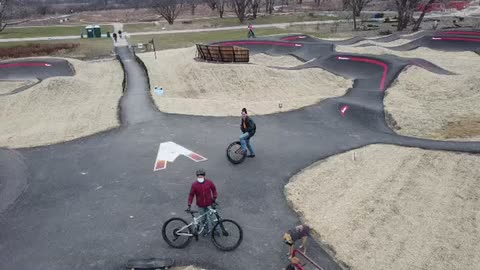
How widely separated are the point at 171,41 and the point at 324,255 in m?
48.0

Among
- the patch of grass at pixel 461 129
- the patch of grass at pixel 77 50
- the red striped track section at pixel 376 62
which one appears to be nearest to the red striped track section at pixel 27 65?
the patch of grass at pixel 77 50

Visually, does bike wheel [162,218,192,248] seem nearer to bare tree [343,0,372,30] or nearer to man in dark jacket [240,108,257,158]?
man in dark jacket [240,108,257,158]

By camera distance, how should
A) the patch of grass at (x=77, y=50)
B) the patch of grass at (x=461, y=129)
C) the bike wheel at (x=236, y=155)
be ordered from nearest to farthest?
1. the bike wheel at (x=236, y=155)
2. the patch of grass at (x=461, y=129)
3. the patch of grass at (x=77, y=50)

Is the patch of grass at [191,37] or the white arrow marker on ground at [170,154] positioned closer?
the white arrow marker on ground at [170,154]

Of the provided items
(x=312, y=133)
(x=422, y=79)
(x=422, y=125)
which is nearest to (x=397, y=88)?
(x=422, y=79)

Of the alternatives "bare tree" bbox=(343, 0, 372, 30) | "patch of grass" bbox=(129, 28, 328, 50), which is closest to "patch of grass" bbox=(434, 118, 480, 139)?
"patch of grass" bbox=(129, 28, 328, 50)

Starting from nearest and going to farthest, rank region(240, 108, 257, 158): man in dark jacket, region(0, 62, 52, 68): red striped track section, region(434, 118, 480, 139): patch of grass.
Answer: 1. region(240, 108, 257, 158): man in dark jacket
2. region(434, 118, 480, 139): patch of grass
3. region(0, 62, 52, 68): red striped track section

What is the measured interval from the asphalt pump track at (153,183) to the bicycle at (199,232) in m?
0.21

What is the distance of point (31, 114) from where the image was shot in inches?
944

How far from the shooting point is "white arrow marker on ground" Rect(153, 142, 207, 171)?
14.8 meters

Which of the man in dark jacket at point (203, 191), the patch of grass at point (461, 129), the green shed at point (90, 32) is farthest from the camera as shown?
the green shed at point (90, 32)

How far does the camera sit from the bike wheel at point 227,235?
973 cm

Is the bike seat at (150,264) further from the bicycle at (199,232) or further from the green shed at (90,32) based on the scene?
the green shed at (90,32)

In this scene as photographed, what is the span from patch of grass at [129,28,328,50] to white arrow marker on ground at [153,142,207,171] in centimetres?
3443
